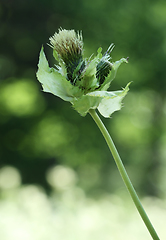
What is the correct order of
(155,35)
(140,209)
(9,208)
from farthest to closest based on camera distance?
1. (155,35)
2. (9,208)
3. (140,209)

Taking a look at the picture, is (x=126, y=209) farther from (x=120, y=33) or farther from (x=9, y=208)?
(x=120, y=33)

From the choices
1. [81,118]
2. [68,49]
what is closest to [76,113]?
[81,118]

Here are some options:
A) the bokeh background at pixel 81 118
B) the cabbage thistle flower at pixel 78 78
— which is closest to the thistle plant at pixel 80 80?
the cabbage thistle flower at pixel 78 78

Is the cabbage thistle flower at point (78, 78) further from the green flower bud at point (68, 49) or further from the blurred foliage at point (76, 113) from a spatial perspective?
the blurred foliage at point (76, 113)

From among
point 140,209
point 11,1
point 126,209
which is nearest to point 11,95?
point 11,1

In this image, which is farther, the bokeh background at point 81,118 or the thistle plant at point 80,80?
the bokeh background at point 81,118

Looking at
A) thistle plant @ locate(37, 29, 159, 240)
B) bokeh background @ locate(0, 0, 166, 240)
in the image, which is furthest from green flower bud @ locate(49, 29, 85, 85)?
bokeh background @ locate(0, 0, 166, 240)
